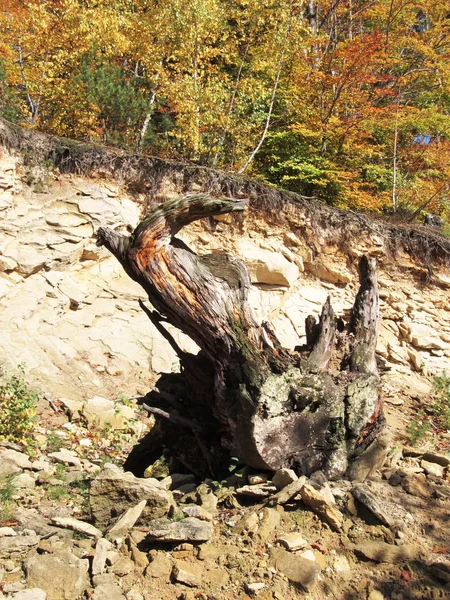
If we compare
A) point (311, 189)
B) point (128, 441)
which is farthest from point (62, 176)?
point (311, 189)

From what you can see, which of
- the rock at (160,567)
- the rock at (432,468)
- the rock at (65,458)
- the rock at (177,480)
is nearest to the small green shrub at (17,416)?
the rock at (65,458)

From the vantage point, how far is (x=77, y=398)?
319 inches

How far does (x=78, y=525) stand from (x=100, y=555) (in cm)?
44

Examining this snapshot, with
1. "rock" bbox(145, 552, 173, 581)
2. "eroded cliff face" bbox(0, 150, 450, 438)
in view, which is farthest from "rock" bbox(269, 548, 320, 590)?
"eroded cliff face" bbox(0, 150, 450, 438)

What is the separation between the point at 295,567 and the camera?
3207 millimetres

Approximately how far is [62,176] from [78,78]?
3.12 m

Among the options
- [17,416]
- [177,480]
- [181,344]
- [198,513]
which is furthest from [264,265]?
[198,513]

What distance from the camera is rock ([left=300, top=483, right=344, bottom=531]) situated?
358cm

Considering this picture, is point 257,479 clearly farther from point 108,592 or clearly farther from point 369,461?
point 108,592

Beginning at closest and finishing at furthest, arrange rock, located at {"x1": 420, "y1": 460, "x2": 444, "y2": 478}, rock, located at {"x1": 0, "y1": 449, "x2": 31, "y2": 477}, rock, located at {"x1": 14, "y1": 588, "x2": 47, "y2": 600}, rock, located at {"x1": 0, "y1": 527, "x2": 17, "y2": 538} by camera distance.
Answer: rock, located at {"x1": 14, "y1": 588, "x2": 47, "y2": 600}, rock, located at {"x1": 0, "y1": 527, "x2": 17, "y2": 538}, rock, located at {"x1": 420, "y1": 460, "x2": 444, "y2": 478}, rock, located at {"x1": 0, "y1": 449, "x2": 31, "y2": 477}

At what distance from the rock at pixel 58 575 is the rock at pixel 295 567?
1.13 meters

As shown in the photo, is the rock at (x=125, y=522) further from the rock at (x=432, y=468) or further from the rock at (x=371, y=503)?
the rock at (x=432, y=468)

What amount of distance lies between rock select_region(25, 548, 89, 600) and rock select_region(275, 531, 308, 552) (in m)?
1.21

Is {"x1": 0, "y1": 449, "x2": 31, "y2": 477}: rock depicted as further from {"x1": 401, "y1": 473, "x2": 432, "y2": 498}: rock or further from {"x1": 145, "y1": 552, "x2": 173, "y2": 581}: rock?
{"x1": 401, "y1": 473, "x2": 432, "y2": 498}: rock
